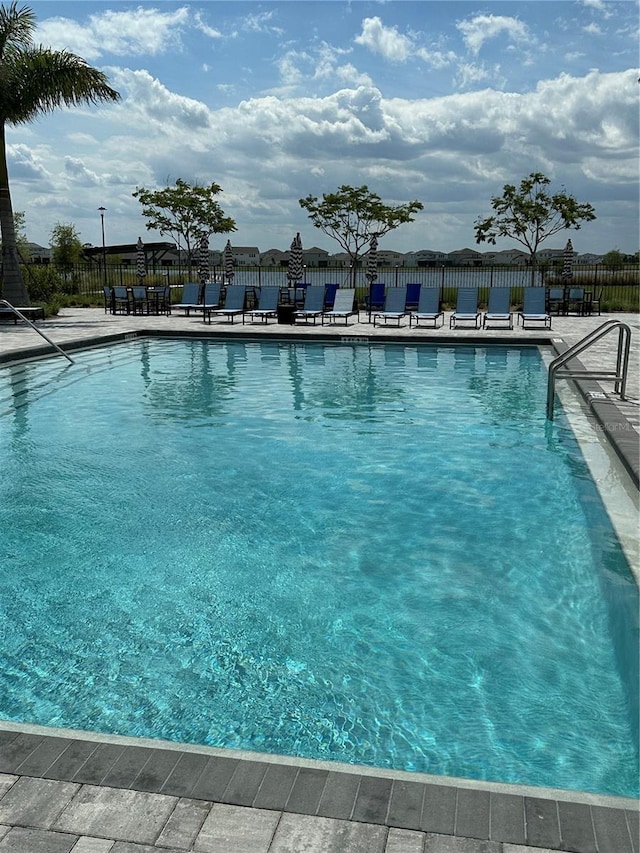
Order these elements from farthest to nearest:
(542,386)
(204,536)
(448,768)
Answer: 1. (542,386)
2. (204,536)
3. (448,768)

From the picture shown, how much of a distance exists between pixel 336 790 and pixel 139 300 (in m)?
22.1

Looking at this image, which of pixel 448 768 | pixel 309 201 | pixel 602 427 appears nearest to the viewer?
pixel 448 768

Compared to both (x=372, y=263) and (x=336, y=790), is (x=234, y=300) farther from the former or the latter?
(x=336, y=790)

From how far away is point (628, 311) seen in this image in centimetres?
2438

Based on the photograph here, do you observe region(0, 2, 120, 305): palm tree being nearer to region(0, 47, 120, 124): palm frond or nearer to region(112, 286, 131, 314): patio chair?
region(0, 47, 120, 124): palm frond

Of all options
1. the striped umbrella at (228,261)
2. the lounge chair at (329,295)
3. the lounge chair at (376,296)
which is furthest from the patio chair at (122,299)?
→ the lounge chair at (376,296)

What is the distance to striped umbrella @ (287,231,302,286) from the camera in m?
23.0

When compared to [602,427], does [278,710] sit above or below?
below

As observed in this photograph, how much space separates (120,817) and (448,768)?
1.30m

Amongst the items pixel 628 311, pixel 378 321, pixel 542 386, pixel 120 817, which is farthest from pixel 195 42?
pixel 628 311

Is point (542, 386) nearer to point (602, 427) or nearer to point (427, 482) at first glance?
point (602, 427)

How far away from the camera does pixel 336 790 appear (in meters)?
2.21

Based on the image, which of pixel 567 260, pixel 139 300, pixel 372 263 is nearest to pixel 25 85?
pixel 139 300

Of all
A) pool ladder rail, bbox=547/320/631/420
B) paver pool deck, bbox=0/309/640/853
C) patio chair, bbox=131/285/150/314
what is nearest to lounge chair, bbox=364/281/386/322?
patio chair, bbox=131/285/150/314
